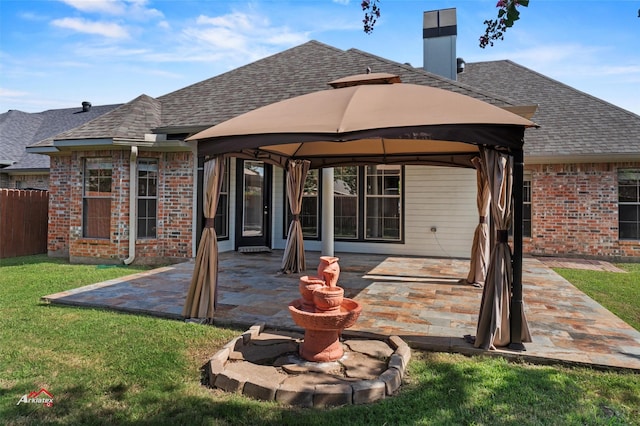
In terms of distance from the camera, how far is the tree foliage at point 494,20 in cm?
262

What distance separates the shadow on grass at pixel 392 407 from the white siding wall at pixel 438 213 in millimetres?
6693

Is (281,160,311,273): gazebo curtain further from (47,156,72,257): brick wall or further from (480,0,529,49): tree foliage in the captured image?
(47,156,72,257): brick wall

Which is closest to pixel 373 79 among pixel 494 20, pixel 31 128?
pixel 494 20

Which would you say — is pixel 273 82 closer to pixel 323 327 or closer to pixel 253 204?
pixel 253 204

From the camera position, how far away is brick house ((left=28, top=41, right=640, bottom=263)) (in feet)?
29.6

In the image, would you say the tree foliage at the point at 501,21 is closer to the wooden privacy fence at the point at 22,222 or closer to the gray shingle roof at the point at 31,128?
the wooden privacy fence at the point at 22,222

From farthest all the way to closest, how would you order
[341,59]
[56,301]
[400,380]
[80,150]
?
[341,59] → [80,150] → [56,301] → [400,380]

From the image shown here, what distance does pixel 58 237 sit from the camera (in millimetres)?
9914

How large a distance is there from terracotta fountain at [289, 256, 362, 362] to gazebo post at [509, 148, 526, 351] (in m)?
1.65

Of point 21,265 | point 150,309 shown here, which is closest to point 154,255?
point 21,265

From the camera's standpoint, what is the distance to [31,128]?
1641 centimetres

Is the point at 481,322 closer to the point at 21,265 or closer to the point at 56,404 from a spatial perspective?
the point at 56,404

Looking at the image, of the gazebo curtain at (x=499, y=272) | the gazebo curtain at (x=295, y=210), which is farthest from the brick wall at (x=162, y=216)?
the gazebo curtain at (x=499, y=272)

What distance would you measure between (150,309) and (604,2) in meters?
6.14
